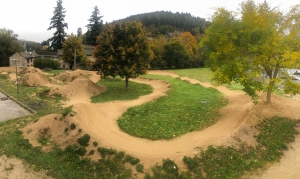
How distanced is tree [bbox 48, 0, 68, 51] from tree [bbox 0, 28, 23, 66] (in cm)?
869

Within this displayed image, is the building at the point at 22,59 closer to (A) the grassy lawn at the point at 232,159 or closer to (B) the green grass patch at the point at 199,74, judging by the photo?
(B) the green grass patch at the point at 199,74

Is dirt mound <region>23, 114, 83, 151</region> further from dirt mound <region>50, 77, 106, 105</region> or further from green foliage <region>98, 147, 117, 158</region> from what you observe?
dirt mound <region>50, 77, 106, 105</region>

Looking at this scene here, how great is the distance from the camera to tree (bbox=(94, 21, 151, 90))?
21781mm

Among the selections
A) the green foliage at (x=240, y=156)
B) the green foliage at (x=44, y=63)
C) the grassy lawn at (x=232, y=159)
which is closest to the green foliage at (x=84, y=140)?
the grassy lawn at (x=232, y=159)

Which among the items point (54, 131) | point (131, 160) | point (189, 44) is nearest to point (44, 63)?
point (189, 44)

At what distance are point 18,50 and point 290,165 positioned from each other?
48.1 meters

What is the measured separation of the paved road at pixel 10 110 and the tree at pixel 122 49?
7840mm

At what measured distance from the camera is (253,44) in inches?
563

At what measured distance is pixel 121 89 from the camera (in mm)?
25172

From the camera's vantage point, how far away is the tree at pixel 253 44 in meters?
14.1

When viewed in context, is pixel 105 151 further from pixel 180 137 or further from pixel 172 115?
pixel 172 115

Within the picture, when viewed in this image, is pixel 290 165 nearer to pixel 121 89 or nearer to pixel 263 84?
pixel 263 84

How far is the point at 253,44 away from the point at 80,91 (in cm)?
1552

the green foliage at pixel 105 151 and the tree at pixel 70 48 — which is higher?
the tree at pixel 70 48
